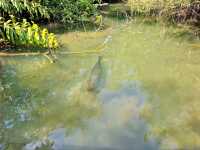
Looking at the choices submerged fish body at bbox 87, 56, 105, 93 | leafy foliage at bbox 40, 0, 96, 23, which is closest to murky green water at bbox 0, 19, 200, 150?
submerged fish body at bbox 87, 56, 105, 93

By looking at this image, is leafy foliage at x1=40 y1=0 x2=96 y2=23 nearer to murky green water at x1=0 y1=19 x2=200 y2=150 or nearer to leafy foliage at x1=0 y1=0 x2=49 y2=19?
leafy foliage at x1=0 y1=0 x2=49 y2=19

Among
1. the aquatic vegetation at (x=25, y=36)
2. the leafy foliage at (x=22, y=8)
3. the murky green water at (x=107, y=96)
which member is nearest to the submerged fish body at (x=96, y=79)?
the murky green water at (x=107, y=96)

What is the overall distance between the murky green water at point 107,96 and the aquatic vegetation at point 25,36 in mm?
350

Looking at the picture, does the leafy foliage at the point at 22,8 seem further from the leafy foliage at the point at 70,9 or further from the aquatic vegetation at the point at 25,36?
the aquatic vegetation at the point at 25,36

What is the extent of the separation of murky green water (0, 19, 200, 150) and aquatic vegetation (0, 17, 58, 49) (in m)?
0.35

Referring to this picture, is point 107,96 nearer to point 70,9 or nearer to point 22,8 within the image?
point 22,8

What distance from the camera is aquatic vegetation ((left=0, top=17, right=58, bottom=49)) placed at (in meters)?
7.70

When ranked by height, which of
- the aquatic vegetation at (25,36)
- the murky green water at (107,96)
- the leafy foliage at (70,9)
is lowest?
the murky green water at (107,96)

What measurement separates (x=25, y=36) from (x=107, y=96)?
2415 mm

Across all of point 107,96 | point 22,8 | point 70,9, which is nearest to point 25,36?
point 22,8

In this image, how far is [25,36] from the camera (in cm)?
775

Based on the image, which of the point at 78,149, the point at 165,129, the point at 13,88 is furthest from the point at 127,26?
the point at 78,149

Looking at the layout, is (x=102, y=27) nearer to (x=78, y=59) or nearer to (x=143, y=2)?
(x=143, y=2)

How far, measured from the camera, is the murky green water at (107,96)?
5.21 metres
